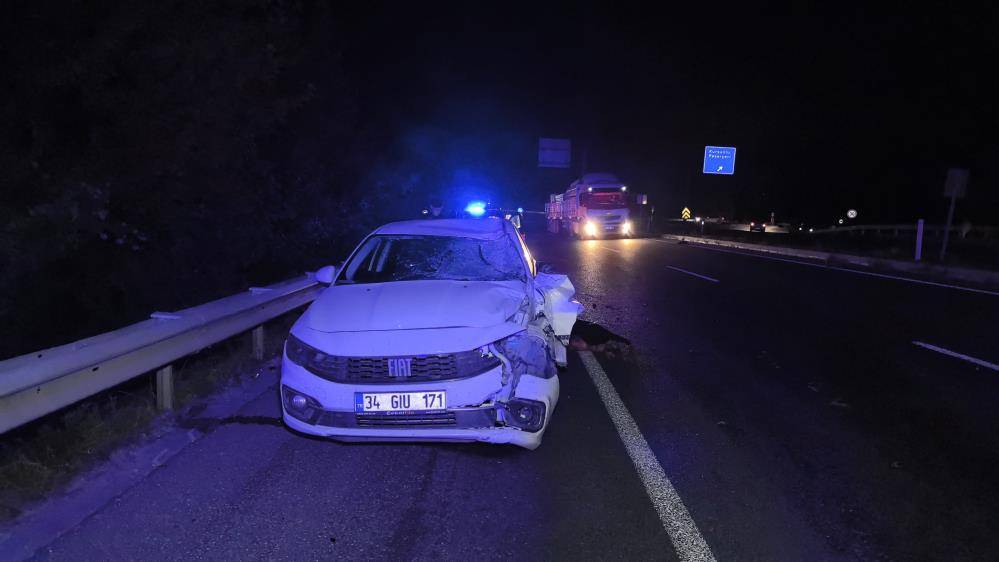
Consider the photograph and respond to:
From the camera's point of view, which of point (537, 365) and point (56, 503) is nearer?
point (56, 503)

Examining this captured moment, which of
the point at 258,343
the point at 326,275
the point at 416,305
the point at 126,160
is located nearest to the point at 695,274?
the point at 258,343

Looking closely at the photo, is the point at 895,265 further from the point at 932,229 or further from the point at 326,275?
the point at 326,275

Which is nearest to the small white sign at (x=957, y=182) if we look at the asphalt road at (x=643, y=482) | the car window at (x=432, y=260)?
the asphalt road at (x=643, y=482)

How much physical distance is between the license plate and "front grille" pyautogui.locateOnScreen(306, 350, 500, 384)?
0.34 ft

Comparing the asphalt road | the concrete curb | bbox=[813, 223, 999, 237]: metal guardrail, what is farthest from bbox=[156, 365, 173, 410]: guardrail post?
bbox=[813, 223, 999, 237]: metal guardrail

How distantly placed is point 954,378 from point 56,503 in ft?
25.0

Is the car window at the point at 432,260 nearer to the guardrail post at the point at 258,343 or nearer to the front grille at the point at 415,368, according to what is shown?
the front grille at the point at 415,368

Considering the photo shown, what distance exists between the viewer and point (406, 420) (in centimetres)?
399

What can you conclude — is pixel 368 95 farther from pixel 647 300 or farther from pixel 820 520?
pixel 820 520

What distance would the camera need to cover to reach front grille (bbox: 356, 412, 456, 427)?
398cm

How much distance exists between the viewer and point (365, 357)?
161 inches

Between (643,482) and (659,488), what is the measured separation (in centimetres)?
12

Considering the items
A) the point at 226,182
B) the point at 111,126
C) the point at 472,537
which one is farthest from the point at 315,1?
the point at 472,537

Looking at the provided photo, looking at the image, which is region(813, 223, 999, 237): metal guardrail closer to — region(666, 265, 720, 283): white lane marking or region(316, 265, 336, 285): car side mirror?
region(666, 265, 720, 283): white lane marking
